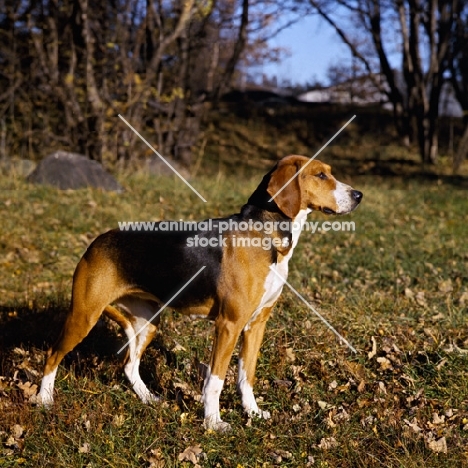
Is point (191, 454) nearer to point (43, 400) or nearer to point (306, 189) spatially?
point (43, 400)

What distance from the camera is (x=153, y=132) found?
1722 centimetres

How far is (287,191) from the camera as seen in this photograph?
479 centimetres

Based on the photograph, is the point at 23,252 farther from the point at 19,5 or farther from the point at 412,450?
the point at 19,5

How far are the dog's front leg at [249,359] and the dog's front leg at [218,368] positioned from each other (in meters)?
0.34

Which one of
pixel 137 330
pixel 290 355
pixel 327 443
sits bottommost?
pixel 327 443

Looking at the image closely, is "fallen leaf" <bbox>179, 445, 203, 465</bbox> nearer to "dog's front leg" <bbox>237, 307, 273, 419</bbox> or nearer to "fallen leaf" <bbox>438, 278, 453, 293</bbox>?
"dog's front leg" <bbox>237, 307, 273, 419</bbox>

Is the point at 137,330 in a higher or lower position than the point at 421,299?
lower

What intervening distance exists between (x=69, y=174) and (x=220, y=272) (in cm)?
919

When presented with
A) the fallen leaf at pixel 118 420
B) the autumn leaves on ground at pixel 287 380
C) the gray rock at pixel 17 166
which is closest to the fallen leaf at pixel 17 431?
the autumn leaves on ground at pixel 287 380

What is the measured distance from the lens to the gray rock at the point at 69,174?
1316 centimetres

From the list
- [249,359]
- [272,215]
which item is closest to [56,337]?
[249,359]

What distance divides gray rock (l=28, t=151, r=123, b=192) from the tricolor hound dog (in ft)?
27.6

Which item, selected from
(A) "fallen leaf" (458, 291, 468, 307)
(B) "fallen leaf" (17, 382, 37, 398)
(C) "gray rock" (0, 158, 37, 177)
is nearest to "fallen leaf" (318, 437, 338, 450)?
(B) "fallen leaf" (17, 382, 37, 398)

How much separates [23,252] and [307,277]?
4.05 m
